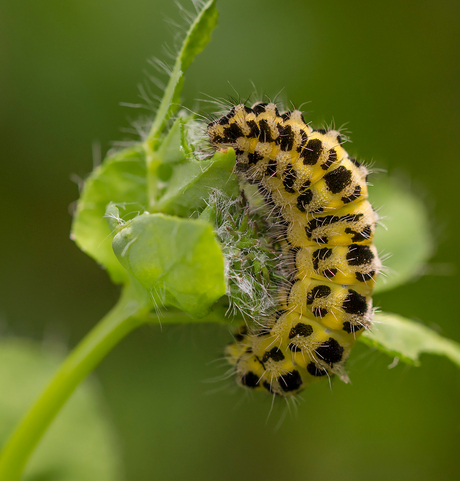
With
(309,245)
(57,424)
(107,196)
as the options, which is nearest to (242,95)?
(107,196)

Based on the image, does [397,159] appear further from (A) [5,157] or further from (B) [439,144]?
(A) [5,157]

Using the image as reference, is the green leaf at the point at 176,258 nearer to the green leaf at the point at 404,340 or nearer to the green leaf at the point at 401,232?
the green leaf at the point at 404,340

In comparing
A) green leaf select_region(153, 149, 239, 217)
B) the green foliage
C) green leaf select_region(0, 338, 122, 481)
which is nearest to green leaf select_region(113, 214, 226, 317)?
the green foliage

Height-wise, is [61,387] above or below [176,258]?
below

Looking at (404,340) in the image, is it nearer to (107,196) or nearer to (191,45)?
(107,196)

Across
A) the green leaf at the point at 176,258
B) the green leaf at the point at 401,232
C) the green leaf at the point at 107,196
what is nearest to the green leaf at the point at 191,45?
the green leaf at the point at 107,196

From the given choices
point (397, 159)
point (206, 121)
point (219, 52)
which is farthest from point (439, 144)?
point (206, 121)

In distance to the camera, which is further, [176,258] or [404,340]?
[404,340]
